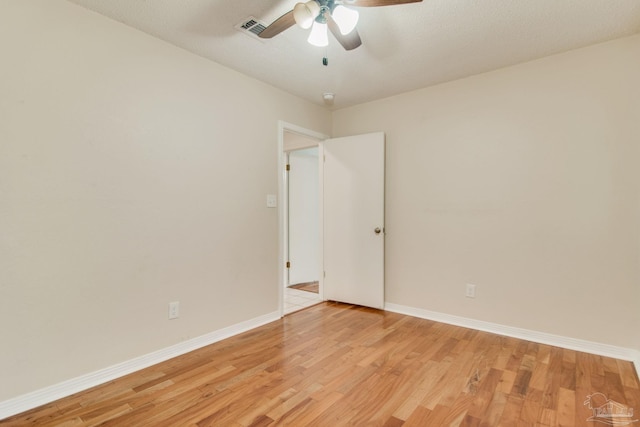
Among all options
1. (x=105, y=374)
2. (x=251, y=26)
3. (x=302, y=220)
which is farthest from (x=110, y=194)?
(x=302, y=220)

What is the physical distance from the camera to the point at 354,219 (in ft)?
Result: 12.2

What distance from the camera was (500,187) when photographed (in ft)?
9.42

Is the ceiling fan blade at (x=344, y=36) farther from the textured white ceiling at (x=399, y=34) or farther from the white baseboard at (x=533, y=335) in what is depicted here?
the white baseboard at (x=533, y=335)

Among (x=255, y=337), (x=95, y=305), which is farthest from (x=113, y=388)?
(x=255, y=337)

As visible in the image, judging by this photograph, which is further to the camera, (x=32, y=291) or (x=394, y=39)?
(x=394, y=39)

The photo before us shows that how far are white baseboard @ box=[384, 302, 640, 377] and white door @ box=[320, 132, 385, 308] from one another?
1.51 feet

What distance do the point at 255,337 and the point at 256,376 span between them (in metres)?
0.67

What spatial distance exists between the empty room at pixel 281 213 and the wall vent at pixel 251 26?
0.03 m

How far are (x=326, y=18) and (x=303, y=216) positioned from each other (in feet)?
11.2

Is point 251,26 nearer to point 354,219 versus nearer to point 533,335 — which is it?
point 354,219

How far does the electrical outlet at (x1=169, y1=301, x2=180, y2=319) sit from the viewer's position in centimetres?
243

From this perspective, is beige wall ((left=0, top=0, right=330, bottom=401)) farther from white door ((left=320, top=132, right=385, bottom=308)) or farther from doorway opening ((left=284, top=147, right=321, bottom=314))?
doorway opening ((left=284, top=147, right=321, bottom=314))

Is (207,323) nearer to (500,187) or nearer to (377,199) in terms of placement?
(377,199)

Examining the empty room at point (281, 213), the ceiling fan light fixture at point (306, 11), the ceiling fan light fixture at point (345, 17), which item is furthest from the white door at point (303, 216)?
the ceiling fan light fixture at point (306, 11)
